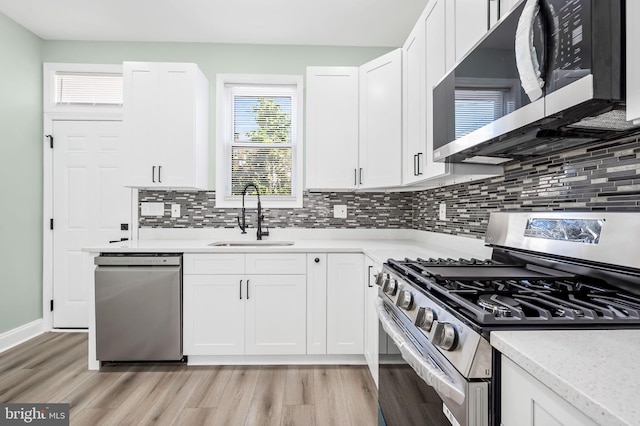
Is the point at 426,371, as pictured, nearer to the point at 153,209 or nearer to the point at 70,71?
the point at 153,209

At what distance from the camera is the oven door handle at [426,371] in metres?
0.81

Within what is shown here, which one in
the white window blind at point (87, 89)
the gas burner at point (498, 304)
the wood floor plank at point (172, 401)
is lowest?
the wood floor plank at point (172, 401)

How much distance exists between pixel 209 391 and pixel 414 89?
2377mm

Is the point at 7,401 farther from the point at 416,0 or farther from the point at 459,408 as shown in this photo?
the point at 416,0

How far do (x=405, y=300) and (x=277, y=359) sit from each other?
1.73m

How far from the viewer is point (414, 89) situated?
89.0 inches

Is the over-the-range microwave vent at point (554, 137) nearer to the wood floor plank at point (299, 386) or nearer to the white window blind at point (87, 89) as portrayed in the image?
the wood floor plank at point (299, 386)

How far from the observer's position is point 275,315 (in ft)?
8.41

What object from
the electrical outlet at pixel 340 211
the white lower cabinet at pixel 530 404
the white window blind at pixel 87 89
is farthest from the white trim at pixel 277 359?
the white window blind at pixel 87 89

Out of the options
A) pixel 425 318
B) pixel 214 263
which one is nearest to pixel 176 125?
pixel 214 263

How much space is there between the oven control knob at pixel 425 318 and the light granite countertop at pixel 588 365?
9.9 inches

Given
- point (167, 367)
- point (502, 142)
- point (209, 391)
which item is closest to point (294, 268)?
point (209, 391)

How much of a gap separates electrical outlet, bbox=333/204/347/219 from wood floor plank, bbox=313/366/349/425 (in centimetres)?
130

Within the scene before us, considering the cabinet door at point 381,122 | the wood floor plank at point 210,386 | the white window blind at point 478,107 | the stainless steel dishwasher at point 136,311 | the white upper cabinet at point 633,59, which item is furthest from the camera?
the cabinet door at point 381,122
